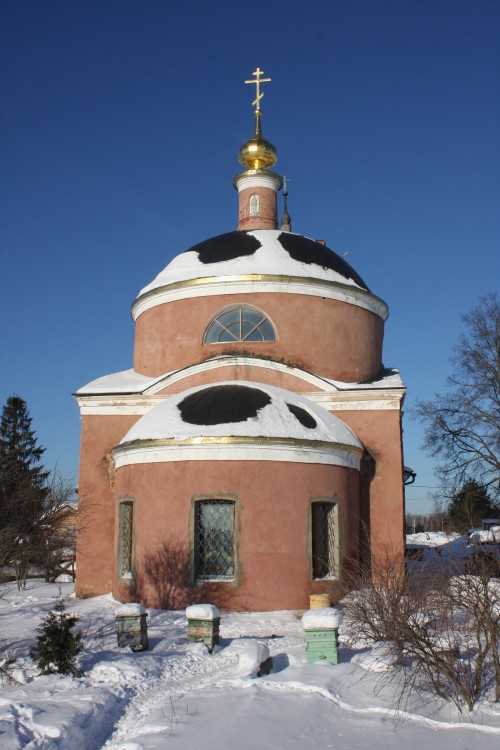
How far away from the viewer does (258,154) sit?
2088 cm

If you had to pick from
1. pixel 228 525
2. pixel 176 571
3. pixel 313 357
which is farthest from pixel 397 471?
pixel 176 571

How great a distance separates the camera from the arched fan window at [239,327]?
52.6 ft

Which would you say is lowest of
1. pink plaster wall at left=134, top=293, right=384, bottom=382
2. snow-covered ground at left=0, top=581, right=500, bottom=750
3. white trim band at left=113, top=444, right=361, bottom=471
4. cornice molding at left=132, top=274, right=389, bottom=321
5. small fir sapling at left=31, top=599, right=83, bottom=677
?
snow-covered ground at left=0, top=581, right=500, bottom=750

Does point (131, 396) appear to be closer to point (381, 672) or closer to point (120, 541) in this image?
point (120, 541)

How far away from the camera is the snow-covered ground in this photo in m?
6.19

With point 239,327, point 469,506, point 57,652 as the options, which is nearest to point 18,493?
point 239,327

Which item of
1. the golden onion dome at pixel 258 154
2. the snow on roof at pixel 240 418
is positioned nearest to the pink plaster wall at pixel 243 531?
the snow on roof at pixel 240 418

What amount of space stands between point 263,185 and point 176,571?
11897 mm

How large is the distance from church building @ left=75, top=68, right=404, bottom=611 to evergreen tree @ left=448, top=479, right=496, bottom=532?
544 centimetres

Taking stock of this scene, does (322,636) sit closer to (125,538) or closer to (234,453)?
(234,453)

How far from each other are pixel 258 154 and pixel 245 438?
1104 centimetres

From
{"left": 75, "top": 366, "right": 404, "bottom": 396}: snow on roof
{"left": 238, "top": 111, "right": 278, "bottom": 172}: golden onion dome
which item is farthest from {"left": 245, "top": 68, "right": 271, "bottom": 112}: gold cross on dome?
{"left": 75, "top": 366, "right": 404, "bottom": 396}: snow on roof

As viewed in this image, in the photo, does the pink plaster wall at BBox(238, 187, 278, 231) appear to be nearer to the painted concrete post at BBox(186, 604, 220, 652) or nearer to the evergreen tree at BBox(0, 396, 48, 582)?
the evergreen tree at BBox(0, 396, 48, 582)

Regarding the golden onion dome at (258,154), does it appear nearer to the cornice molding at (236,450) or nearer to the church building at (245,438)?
the church building at (245,438)
